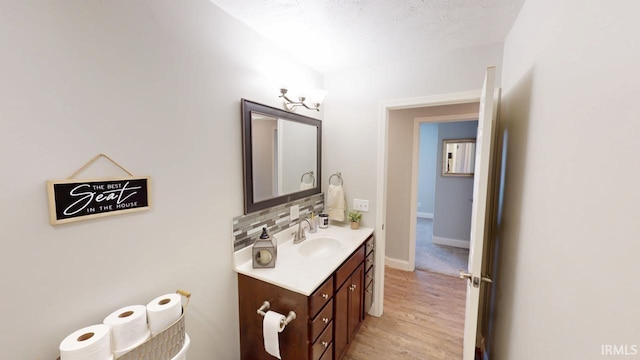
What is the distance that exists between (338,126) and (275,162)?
846 millimetres

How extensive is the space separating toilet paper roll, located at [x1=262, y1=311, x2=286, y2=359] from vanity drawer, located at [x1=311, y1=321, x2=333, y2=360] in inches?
8.6

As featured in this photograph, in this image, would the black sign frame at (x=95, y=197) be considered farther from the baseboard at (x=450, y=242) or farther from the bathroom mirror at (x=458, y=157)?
the baseboard at (x=450, y=242)

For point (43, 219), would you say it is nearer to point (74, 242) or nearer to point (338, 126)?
point (74, 242)

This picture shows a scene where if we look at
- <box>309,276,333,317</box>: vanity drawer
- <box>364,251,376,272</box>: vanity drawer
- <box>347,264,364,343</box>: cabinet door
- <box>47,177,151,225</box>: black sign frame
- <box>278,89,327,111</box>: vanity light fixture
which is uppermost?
<box>278,89,327,111</box>: vanity light fixture

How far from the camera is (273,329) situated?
1287 mm

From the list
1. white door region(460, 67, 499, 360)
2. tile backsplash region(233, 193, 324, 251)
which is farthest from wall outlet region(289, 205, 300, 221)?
white door region(460, 67, 499, 360)

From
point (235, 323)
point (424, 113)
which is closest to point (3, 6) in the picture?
point (235, 323)

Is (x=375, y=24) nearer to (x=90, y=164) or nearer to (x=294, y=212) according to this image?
(x=294, y=212)

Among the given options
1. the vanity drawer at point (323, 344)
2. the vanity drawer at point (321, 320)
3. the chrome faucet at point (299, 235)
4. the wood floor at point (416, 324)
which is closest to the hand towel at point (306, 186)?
the chrome faucet at point (299, 235)

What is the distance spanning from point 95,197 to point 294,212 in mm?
1328

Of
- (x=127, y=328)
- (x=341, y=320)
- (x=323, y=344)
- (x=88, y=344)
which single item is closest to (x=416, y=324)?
(x=341, y=320)

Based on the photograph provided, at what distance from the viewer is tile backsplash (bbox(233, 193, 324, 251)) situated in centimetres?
155

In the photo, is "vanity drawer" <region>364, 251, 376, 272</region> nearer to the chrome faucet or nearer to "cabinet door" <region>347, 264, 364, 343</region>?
"cabinet door" <region>347, 264, 364, 343</region>

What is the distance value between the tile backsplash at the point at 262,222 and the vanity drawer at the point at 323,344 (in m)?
0.74
